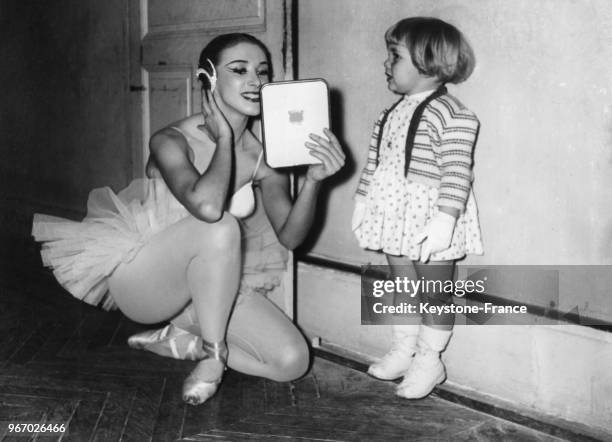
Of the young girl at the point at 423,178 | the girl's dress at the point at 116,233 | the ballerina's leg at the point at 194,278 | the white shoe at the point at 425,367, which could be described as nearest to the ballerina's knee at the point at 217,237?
the ballerina's leg at the point at 194,278

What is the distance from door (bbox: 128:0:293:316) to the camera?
2885 mm

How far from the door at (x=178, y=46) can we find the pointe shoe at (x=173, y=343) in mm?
453

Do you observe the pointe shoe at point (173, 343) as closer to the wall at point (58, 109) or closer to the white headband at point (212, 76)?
the white headband at point (212, 76)

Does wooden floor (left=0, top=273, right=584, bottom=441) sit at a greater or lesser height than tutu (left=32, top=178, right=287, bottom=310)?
lesser

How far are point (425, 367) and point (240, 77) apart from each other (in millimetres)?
1313

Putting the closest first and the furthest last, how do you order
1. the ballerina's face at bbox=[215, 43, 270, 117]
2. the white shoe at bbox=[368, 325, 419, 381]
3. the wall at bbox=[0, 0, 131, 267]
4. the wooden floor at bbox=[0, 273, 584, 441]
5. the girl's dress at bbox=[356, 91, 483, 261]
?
the wooden floor at bbox=[0, 273, 584, 441] < the girl's dress at bbox=[356, 91, 483, 261] < the ballerina's face at bbox=[215, 43, 270, 117] < the white shoe at bbox=[368, 325, 419, 381] < the wall at bbox=[0, 0, 131, 267]

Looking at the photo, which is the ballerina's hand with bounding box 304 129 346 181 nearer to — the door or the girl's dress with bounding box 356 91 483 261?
the girl's dress with bounding box 356 91 483 261

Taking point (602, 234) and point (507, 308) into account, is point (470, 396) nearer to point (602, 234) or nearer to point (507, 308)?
point (507, 308)

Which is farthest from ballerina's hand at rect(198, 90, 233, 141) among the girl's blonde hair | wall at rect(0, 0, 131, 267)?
wall at rect(0, 0, 131, 267)

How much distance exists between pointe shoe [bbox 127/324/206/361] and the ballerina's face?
1.04 meters

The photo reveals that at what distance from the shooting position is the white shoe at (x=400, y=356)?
8.68ft

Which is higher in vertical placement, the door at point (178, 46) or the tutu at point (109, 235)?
the door at point (178, 46)

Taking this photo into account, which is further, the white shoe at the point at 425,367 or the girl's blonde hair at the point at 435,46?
the white shoe at the point at 425,367

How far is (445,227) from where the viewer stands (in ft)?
7.35
